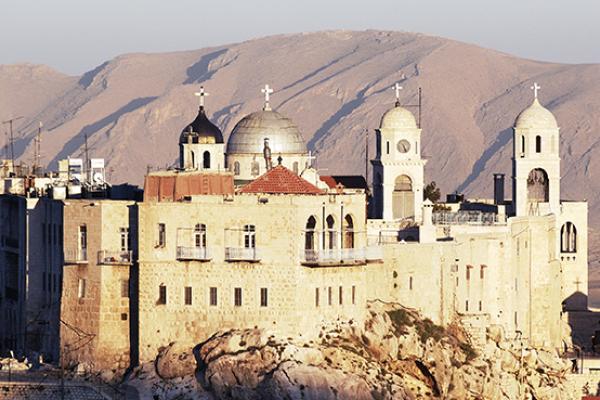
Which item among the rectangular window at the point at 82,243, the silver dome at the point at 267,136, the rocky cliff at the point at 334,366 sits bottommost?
the rocky cliff at the point at 334,366

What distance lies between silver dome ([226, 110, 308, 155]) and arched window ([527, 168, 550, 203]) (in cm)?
1133

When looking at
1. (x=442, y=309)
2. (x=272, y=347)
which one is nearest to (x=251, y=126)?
(x=442, y=309)

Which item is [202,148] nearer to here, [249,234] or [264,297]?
[249,234]

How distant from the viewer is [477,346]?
333ft

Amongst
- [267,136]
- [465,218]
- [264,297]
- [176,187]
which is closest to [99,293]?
[176,187]

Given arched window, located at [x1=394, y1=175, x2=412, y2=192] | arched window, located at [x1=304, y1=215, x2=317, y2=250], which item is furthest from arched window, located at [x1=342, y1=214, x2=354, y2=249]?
arched window, located at [x1=394, y1=175, x2=412, y2=192]

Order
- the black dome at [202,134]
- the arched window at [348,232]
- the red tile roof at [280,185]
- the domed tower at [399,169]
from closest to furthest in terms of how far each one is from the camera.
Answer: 1. the arched window at [348,232]
2. the red tile roof at [280,185]
3. the black dome at [202,134]
4. the domed tower at [399,169]

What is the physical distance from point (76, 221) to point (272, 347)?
28.8ft

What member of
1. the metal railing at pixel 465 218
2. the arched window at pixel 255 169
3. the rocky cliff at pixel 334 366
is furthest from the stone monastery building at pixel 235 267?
the arched window at pixel 255 169

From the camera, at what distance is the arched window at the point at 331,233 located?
3634 inches

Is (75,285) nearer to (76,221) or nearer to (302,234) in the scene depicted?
(76,221)

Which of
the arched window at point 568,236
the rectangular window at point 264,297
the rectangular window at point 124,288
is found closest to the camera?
the rectangular window at point 264,297

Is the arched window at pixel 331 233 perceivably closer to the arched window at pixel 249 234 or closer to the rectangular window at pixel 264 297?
the arched window at pixel 249 234

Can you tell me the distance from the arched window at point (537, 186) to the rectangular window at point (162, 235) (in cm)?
2829
